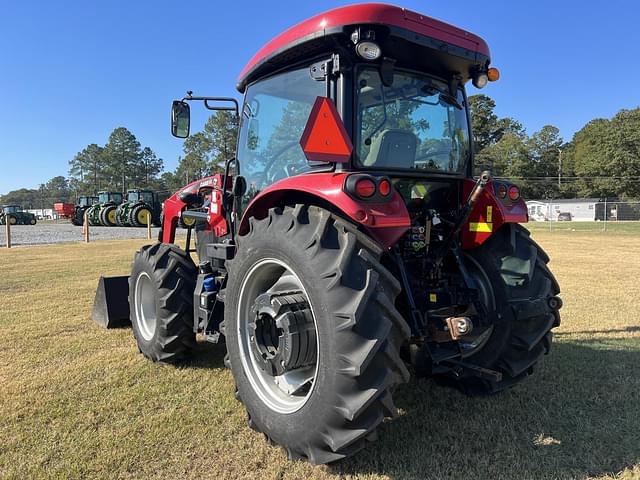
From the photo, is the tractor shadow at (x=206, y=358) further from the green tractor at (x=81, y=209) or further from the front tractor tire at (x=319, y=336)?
the green tractor at (x=81, y=209)

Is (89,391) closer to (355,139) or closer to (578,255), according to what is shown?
(355,139)

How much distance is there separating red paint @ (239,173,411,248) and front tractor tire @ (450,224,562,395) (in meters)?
1.03

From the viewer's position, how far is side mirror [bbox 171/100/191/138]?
3.86m

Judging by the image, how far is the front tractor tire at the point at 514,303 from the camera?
2.93 m

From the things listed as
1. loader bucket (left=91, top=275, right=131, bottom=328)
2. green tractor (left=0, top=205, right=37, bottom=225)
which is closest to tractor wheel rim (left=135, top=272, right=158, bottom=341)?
loader bucket (left=91, top=275, right=131, bottom=328)

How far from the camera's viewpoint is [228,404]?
128 inches

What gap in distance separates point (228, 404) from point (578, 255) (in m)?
13.4

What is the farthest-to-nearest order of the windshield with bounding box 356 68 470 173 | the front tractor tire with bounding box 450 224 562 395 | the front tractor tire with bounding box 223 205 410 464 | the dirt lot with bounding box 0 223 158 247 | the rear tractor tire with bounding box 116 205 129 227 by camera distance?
the rear tractor tire with bounding box 116 205 129 227 → the dirt lot with bounding box 0 223 158 247 → the front tractor tire with bounding box 450 224 562 395 → the windshield with bounding box 356 68 470 173 → the front tractor tire with bounding box 223 205 410 464

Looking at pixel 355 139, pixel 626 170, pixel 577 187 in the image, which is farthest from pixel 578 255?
pixel 577 187

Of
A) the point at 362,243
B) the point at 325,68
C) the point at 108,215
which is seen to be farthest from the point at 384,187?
the point at 108,215

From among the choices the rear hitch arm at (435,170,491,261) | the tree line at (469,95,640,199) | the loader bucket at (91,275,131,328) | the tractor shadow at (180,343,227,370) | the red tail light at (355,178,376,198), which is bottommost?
the tractor shadow at (180,343,227,370)

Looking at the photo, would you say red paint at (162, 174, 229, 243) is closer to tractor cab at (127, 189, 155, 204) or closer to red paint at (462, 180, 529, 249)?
red paint at (462, 180, 529, 249)

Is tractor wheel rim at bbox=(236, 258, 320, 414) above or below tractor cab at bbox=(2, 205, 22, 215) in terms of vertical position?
below

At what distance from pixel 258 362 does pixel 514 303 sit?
66.0 inches
